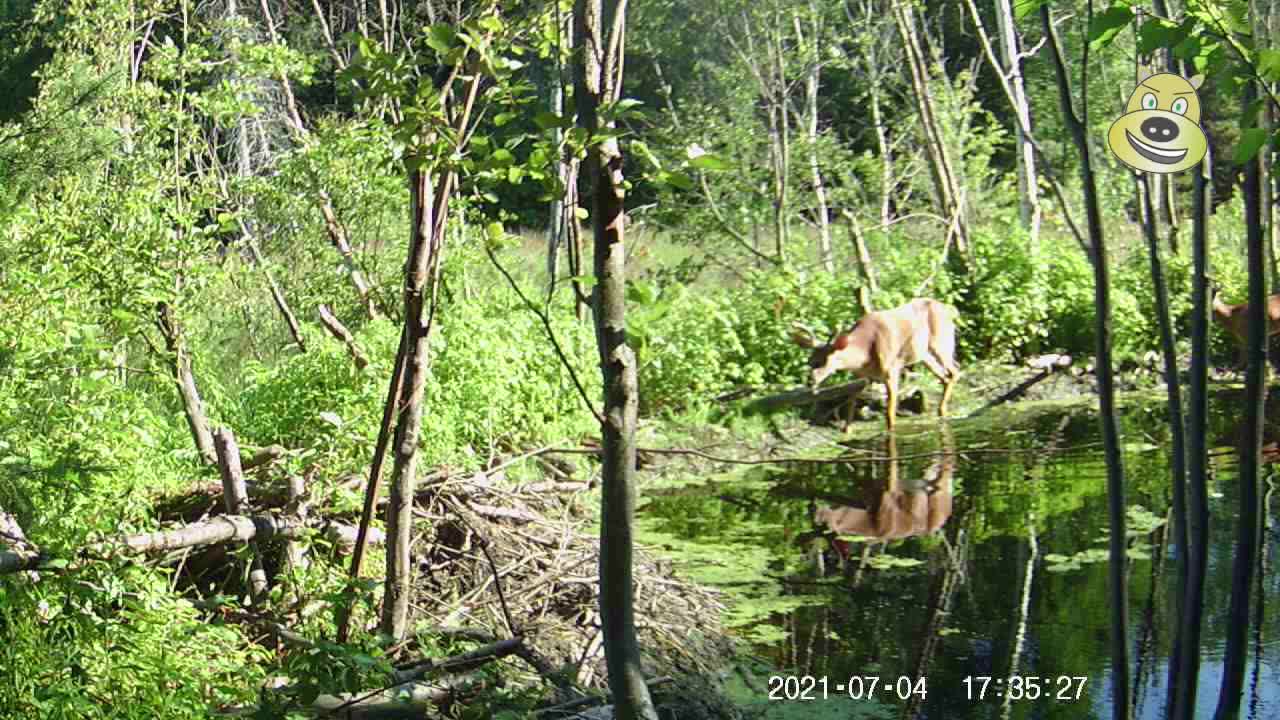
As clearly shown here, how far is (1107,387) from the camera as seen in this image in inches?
113

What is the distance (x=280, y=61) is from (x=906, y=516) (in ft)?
15.7

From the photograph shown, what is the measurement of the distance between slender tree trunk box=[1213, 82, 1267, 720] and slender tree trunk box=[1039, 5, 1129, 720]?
24cm

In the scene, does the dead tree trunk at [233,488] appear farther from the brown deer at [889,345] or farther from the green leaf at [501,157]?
the brown deer at [889,345]

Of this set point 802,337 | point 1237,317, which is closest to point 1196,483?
point 802,337

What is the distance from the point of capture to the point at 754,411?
1167cm

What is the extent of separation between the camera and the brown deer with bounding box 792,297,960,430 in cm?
1148

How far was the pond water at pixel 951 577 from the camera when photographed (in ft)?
17.0

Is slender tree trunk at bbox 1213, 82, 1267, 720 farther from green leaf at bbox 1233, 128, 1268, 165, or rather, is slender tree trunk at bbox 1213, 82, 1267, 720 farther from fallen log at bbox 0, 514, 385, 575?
fallen log at bbox 0, 514, 385, 575

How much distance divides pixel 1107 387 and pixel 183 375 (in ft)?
14.5

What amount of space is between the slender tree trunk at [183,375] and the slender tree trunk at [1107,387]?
422cm

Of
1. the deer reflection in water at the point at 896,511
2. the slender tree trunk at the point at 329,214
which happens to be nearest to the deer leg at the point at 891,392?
the deer reflection in water at the point at 896,511

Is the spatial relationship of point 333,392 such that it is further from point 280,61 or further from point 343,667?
point 343,667

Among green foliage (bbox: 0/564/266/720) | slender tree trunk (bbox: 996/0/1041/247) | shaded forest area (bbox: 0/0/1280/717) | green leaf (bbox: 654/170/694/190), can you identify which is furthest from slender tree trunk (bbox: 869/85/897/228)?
green leaf (bbox: 654/170/694/190)

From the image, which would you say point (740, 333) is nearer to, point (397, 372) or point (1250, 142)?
point (397, 372)
